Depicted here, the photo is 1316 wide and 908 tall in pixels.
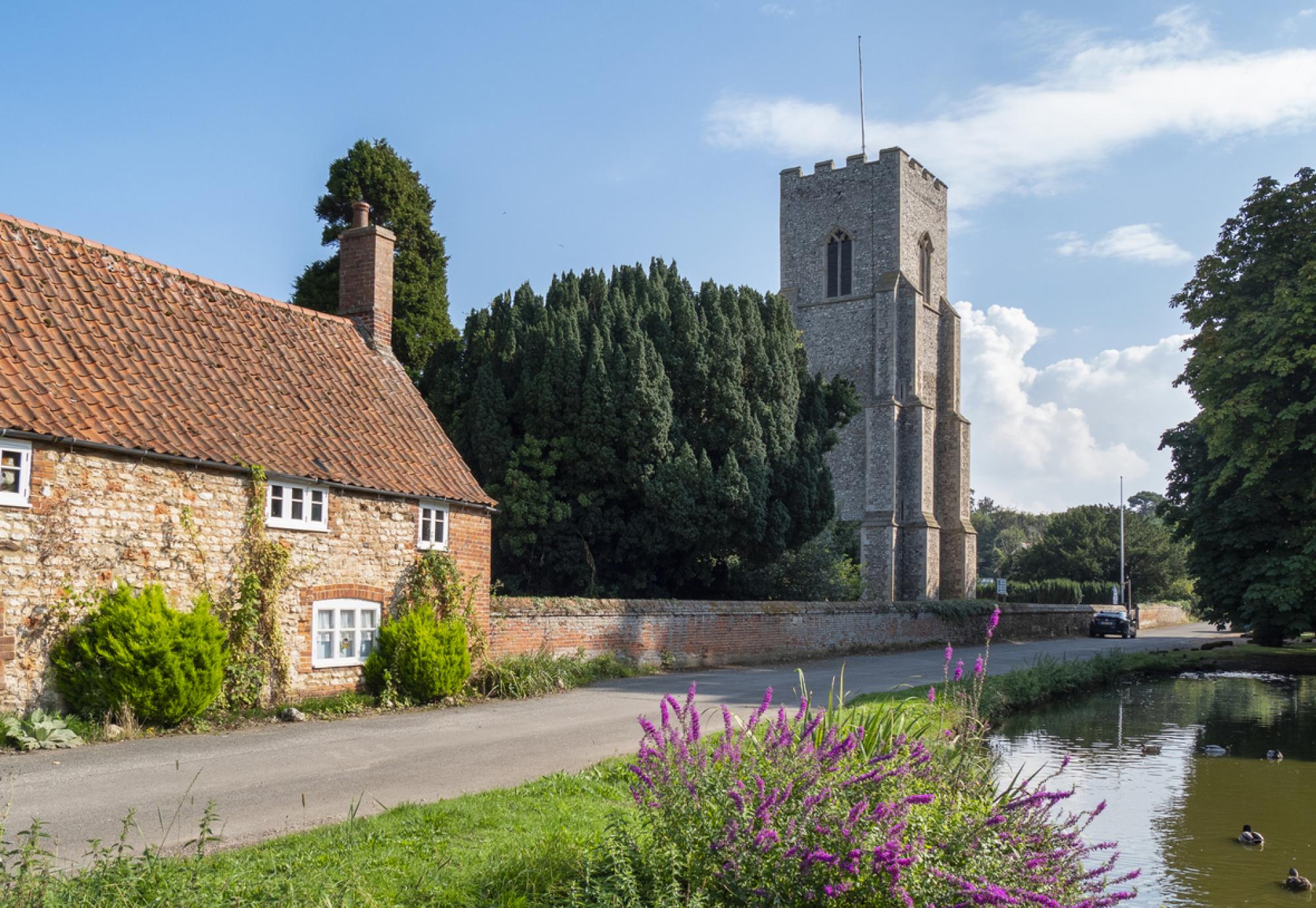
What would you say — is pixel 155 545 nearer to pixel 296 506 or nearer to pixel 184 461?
pixel 184 461

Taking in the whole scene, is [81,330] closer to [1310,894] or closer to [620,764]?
[620,764]

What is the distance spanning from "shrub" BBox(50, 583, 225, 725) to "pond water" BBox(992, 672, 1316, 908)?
943 centimetres

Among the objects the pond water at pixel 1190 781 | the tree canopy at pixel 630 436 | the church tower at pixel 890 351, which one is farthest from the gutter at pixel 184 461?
the church tower at pixel 890 351

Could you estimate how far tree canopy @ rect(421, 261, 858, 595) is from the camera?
25328 millimetres

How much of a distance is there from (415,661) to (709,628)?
871 cm

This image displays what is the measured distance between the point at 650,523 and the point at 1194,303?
14.0 meters

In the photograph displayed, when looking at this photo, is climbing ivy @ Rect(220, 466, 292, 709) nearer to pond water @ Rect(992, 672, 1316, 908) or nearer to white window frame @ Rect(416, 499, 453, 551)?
white window frame @ Rect(416, 499, 453, 551)

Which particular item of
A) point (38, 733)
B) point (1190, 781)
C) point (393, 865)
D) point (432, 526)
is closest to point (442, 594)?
point (432, 526)

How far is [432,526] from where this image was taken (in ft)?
53.8

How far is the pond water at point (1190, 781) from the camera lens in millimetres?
8797

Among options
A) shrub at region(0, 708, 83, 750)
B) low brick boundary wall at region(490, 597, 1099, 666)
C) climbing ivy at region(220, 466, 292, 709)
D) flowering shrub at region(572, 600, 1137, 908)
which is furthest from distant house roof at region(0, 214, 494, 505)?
flowering shrub at region(572, 600, 1137, 908)

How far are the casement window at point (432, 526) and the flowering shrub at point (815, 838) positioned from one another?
10503 mm

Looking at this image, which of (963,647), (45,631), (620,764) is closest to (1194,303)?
(963,647)

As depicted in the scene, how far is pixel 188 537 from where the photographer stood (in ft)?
41.8
